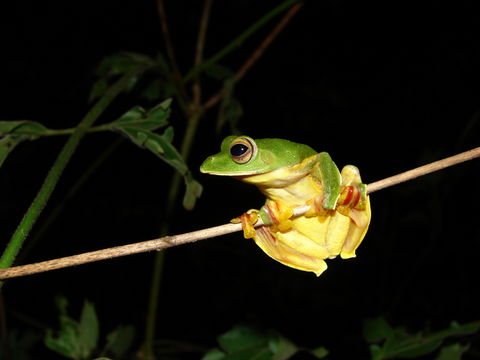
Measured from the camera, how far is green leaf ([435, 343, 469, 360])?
2.05m

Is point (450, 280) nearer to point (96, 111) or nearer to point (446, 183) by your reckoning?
point (446, 183)

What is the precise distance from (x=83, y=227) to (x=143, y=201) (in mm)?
756

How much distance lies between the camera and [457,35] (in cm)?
587

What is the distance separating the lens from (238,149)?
1351 millimetres

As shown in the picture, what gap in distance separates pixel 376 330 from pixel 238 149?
4.54 feet

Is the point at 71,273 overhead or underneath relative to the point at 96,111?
overhead

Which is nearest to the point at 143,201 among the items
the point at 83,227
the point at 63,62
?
the point at 83,227

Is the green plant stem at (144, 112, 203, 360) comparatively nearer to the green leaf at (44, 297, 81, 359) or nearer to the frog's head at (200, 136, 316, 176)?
the green leaf at (44, 297, 81, 359)

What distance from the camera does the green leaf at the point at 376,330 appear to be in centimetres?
226

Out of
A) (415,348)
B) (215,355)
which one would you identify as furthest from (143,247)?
(415,348)

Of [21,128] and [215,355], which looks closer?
[21,128]

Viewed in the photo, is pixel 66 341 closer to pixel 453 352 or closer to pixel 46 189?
pixel 46 189

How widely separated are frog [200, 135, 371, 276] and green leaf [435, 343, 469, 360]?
95cm

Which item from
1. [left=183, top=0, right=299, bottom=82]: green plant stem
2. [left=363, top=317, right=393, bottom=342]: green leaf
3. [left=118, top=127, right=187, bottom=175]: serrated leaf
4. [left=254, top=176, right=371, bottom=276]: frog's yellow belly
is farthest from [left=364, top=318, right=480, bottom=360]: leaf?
[left=183, top=0, right=299, bottom=82]: green plant stem
